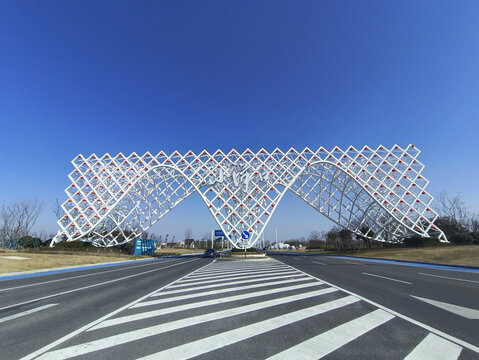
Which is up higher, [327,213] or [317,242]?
[327,213]

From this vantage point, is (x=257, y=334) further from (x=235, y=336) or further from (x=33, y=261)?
(x=33, y=261)

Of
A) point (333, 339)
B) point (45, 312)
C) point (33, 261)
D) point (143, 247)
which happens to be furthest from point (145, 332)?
point (143, 247)

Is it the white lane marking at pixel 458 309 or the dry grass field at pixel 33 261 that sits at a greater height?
the white lane marking at pixel 458 309

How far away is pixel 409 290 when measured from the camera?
890 centimetres

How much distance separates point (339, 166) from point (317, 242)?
51486 millimetres

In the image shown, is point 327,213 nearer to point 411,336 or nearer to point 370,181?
point 370,181

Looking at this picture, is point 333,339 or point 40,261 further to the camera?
point 40,261

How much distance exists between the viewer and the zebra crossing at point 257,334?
12.4 ft

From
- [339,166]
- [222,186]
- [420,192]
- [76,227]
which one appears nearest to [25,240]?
[76,227]

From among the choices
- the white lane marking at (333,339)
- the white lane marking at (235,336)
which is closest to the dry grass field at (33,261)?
the white lane marking at (235,336)

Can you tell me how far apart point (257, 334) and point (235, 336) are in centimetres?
42

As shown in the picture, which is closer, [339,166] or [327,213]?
[339,166]

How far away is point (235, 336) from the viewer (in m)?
4.48

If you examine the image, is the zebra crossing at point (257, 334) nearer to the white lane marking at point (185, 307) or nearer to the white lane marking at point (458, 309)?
the white lane marking at point (185, 307)
